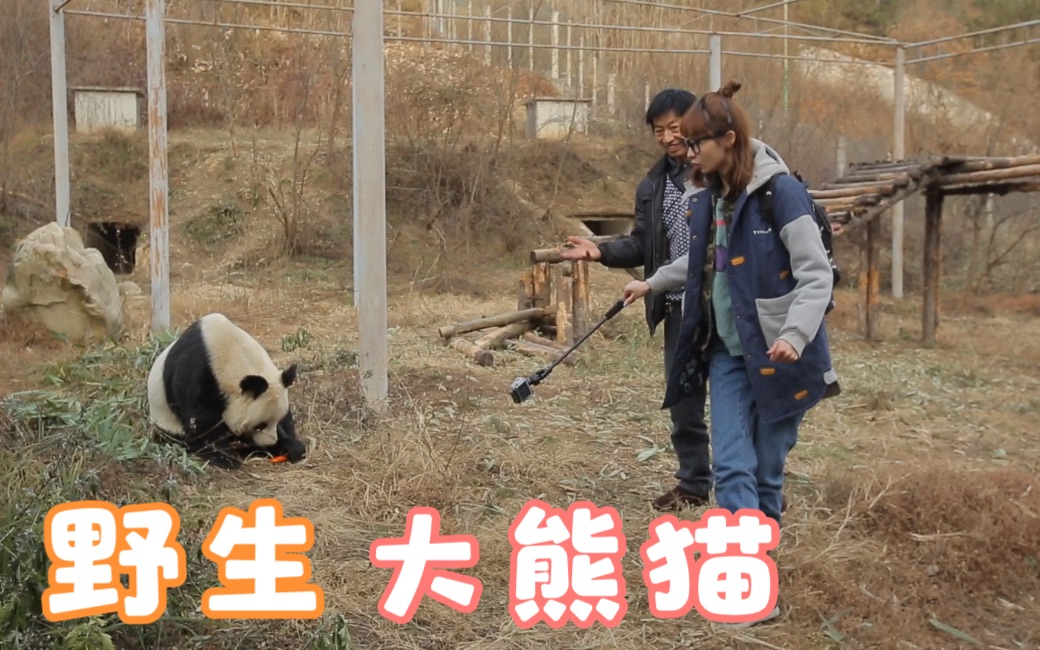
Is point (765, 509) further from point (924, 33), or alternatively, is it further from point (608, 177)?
point (924, 33)

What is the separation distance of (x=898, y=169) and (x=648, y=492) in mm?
6635

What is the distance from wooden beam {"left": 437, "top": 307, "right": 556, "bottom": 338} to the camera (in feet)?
27.6

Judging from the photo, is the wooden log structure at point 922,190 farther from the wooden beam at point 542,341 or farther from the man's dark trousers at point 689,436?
the man's dark trousers at point 689,436

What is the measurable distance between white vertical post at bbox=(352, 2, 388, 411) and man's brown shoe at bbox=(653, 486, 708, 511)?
1.96m

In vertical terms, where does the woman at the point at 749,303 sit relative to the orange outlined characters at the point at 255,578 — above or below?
above

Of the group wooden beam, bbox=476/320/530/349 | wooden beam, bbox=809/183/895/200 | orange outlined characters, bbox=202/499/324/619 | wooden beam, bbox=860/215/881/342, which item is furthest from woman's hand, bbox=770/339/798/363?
wooden beam, bbox=860/215/881/342

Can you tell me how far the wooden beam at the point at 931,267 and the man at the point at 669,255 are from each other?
22.1 ft

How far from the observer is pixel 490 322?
8.55 metres

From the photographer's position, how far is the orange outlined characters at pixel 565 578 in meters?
3.03

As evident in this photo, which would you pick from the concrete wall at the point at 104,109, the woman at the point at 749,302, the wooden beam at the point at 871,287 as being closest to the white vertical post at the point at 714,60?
the wooden beam at the point at 871,287

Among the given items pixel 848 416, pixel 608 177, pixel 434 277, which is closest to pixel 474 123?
pixel 608 177

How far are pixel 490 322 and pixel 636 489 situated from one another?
411cm

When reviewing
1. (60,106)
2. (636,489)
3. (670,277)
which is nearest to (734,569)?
(670,277)

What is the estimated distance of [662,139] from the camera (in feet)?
12.4
